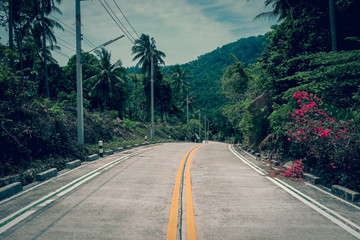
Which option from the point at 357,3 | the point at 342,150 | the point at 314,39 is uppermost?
the point at 357,3

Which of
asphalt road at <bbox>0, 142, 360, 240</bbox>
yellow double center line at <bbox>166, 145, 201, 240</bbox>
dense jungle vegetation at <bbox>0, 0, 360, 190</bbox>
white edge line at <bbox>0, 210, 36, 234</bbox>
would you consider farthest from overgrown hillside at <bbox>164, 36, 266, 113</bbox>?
white edge line at <bbox>0, 210, 36, 234</bbox>

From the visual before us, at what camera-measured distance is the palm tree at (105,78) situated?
37062mm

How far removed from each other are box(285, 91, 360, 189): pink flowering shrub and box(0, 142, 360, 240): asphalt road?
885 mm

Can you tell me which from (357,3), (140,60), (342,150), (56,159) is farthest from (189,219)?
(140,60)

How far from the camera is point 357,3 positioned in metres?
12.6

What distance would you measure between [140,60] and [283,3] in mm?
25838

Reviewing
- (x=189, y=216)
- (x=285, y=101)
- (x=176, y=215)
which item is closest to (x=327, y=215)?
(x=189, y=216)

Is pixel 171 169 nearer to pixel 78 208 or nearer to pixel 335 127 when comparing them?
pixel 78 208

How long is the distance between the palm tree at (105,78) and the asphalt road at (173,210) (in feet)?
103

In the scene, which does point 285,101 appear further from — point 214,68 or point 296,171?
point 214,68

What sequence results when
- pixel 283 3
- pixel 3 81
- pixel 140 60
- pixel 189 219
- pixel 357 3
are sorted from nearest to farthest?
pixel 189 219 < pixel 3 81 < pixel 357 3 < pixel 283 3 < pixel 140 60

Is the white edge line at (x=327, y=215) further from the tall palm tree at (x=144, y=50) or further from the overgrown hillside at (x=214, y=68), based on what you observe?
the overgrown hillside at (x=214, y=68)

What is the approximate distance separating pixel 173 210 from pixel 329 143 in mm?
5163

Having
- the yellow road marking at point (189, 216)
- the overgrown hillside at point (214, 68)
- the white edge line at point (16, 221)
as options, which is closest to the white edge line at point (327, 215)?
the yellow road marking at point (189, 216)
